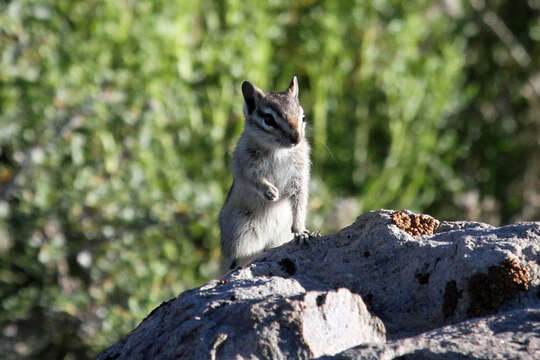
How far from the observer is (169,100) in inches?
269

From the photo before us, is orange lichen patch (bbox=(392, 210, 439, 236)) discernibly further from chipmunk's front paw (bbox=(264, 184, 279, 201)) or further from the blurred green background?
the blurred green background

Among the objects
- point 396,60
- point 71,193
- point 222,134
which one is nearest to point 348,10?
point 396,60

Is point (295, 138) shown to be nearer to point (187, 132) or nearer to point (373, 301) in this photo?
point (373, 301)

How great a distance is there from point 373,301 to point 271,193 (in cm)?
203

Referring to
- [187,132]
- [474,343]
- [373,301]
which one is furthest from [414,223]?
[187,132]

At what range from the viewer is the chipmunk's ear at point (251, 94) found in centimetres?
520

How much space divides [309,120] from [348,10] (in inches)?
48.7

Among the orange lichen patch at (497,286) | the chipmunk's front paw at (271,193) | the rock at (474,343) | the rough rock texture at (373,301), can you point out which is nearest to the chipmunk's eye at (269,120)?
the chipmunk's front paw at (271,193)

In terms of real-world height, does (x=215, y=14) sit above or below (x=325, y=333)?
above

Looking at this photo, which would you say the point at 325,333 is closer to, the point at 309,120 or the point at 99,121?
the point at 99,121

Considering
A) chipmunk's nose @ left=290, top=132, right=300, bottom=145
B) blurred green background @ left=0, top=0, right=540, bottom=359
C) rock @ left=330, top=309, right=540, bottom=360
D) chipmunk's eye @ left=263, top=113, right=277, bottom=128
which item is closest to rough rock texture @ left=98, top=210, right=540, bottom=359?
rock @ left=330, top=309, right=540, bottom=360

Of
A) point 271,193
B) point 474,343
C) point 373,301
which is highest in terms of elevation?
point 271,193

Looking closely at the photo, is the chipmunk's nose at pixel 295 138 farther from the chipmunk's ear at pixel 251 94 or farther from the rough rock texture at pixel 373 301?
the rough rock texture at pixel 373 301

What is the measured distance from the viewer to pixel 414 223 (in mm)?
3438
